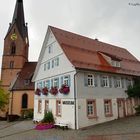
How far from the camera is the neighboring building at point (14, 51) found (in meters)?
43.3

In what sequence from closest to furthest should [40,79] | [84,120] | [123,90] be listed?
[84,120] → [123,90] → [40,79]

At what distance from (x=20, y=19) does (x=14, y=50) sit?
8264 mm

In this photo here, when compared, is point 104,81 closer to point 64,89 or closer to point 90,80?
point 90,80

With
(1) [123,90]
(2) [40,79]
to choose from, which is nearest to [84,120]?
(1) [123,90]

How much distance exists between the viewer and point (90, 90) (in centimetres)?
1875

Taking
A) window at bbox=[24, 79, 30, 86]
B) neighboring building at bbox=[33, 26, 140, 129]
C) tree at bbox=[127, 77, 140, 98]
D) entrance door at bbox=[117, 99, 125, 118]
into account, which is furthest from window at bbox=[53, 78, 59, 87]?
window at bbox=[24, 79, 30, 86]

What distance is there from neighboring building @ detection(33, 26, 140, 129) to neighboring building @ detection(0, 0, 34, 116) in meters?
19.6

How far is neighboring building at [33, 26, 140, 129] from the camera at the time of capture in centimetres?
1809

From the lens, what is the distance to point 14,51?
45.2 meters

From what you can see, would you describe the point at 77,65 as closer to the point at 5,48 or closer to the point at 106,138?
the point at 106,138

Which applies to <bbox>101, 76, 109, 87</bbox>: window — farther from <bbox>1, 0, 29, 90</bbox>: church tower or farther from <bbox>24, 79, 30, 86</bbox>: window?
<bbox>1, 0, 29, 90</bbox>: church tower

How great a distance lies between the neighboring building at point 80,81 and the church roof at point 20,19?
23.8m

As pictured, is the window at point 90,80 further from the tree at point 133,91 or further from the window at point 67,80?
the tree at point 133,91

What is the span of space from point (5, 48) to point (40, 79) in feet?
77.5
